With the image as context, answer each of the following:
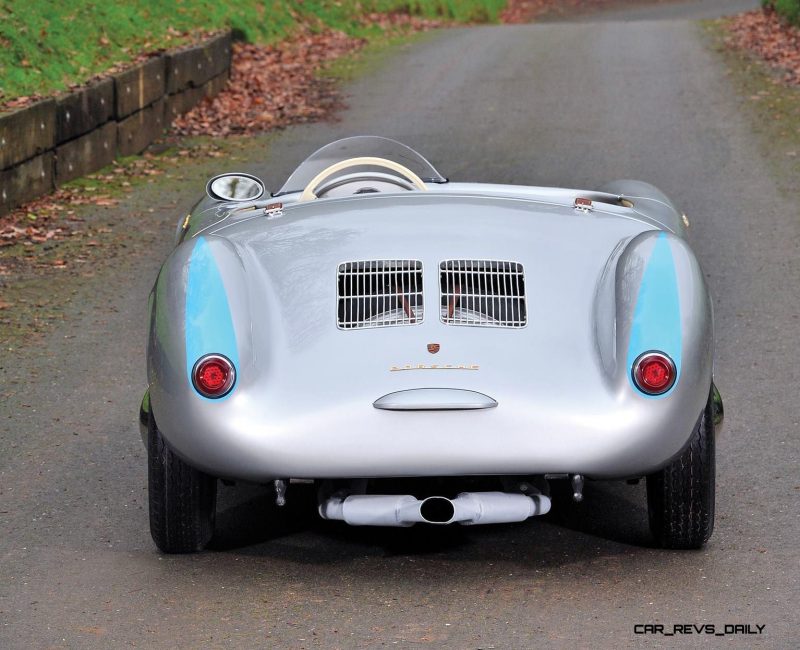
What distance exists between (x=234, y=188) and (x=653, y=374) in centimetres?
235

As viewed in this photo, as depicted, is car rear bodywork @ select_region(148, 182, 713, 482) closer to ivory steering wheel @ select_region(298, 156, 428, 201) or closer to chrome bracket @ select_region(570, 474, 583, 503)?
chrome bracket @ select_region(570, 474, 583, 503)

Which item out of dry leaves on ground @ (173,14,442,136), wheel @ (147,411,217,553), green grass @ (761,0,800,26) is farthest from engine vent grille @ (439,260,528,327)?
green grass @ (761,0,800,26)

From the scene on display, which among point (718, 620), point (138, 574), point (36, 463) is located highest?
point (718, 620)

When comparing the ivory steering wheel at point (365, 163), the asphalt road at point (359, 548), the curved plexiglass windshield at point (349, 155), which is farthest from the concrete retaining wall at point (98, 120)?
the ivory steering wheel at point (365, 163)

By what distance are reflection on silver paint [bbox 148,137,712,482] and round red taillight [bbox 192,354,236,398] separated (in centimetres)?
3

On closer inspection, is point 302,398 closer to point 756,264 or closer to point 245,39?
point 756,264

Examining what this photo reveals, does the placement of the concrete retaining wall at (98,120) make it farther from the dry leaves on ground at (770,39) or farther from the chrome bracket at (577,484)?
the chrome bracket at (577,484)

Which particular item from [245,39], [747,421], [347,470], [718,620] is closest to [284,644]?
[347,470]

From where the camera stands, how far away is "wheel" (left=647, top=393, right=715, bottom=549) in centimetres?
442

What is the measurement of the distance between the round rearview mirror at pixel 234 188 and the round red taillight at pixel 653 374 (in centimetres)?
222

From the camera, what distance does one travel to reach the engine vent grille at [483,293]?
14.8 feet

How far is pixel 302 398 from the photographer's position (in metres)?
4.21

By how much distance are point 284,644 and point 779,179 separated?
8.71m

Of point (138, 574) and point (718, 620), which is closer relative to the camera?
point (718, 620)
